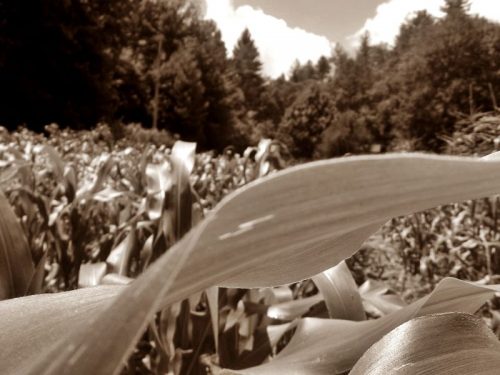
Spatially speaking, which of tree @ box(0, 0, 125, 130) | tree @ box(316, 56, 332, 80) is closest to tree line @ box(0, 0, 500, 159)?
tree @ box(0, 0, 125, 130)

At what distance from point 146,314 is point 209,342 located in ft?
3.37

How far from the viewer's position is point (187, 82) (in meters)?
22.9

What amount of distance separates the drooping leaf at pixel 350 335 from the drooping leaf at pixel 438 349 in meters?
0.08

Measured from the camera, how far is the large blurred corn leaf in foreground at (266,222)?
0.12 metres

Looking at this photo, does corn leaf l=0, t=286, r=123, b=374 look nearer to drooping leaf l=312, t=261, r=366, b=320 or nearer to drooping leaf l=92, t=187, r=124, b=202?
drooping leaf l=312, t=261, r=366, b=320

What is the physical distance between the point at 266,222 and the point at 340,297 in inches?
21.1

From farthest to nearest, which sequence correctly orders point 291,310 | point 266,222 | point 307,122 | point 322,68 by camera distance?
point 322,68 < point 307,122 < point 291,310 < point 266,222

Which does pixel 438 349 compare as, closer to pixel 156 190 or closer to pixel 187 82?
pixel 156 190

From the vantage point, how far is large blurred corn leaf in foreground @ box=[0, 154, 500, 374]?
0.12m

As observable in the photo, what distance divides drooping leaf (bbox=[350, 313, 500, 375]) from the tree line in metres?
7.47

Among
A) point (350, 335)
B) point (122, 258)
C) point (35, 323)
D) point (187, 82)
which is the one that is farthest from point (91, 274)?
point (187, 82)

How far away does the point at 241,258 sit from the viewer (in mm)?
158

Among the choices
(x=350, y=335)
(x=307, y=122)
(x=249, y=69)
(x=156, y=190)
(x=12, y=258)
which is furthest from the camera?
(x=249, y=69)

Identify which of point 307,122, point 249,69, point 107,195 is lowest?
point 107,195
